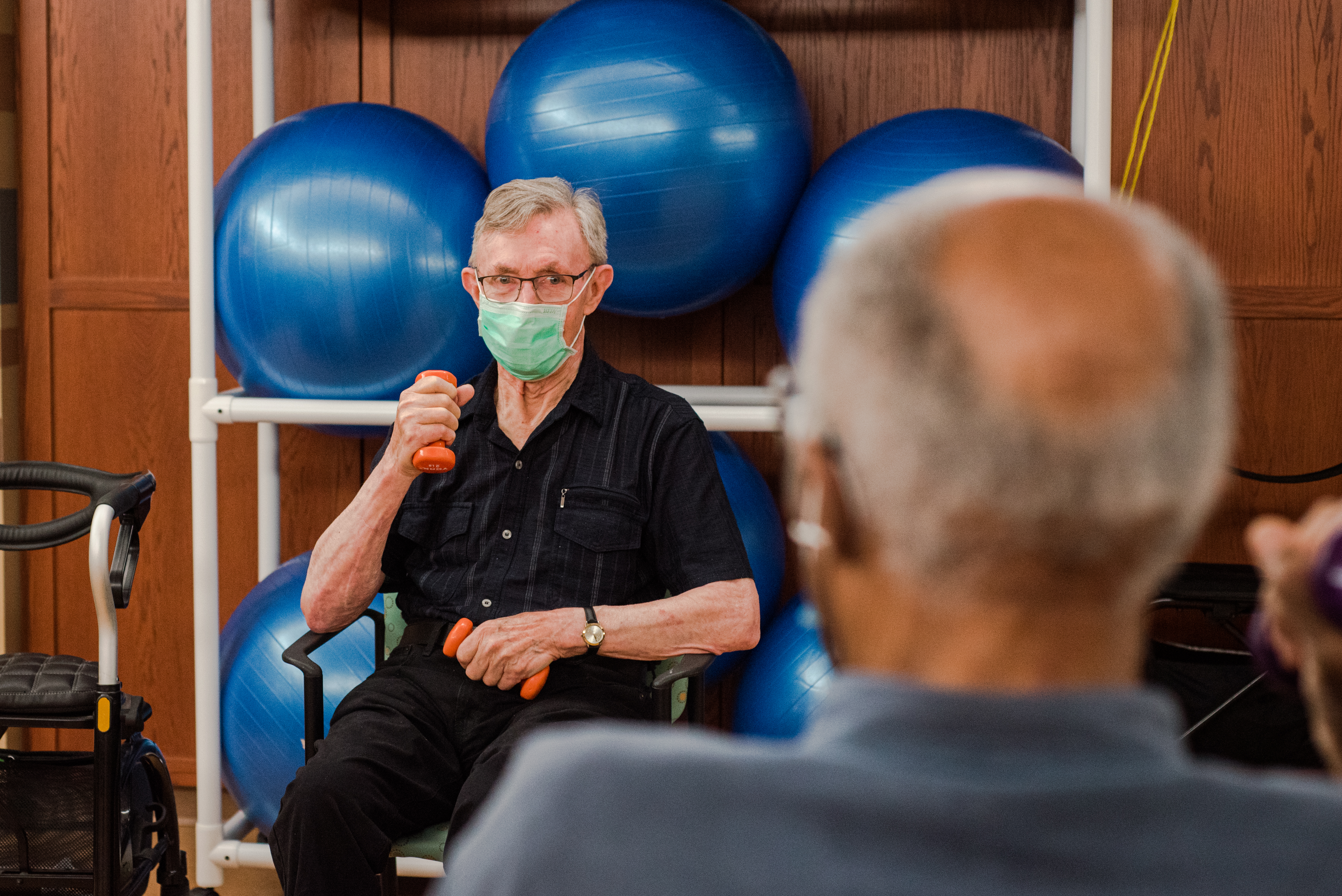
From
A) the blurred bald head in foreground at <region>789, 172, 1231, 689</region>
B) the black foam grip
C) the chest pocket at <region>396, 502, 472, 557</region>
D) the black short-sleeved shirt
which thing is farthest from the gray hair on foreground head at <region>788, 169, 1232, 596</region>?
the black foam grip

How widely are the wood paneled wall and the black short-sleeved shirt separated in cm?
84

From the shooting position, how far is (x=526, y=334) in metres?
1.99

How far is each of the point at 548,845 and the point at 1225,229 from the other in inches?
103

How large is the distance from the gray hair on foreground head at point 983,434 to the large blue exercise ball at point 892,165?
5.52 feet

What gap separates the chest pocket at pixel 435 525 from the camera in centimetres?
202

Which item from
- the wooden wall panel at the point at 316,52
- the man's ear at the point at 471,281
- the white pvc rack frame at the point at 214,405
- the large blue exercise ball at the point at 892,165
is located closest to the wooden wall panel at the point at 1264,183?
the white pvc rack frame at the point at 214,405

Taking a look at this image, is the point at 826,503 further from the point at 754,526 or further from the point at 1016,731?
the point at 754,526

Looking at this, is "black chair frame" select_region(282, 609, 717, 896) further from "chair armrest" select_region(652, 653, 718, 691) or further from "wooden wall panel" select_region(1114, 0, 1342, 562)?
"wooden wall panel" select_region(1114, 0, 1342, 562)

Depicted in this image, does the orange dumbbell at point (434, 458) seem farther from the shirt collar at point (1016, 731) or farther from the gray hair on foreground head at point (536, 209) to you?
the shirt collar at point (1016, 731)

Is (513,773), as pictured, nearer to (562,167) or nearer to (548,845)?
(548,845)

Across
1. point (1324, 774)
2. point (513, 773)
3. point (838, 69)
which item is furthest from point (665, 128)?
point (513, 773)

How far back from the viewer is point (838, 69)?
2.77m

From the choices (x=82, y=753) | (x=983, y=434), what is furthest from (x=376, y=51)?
(x=983, y=434)

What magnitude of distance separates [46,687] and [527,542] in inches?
34.3
